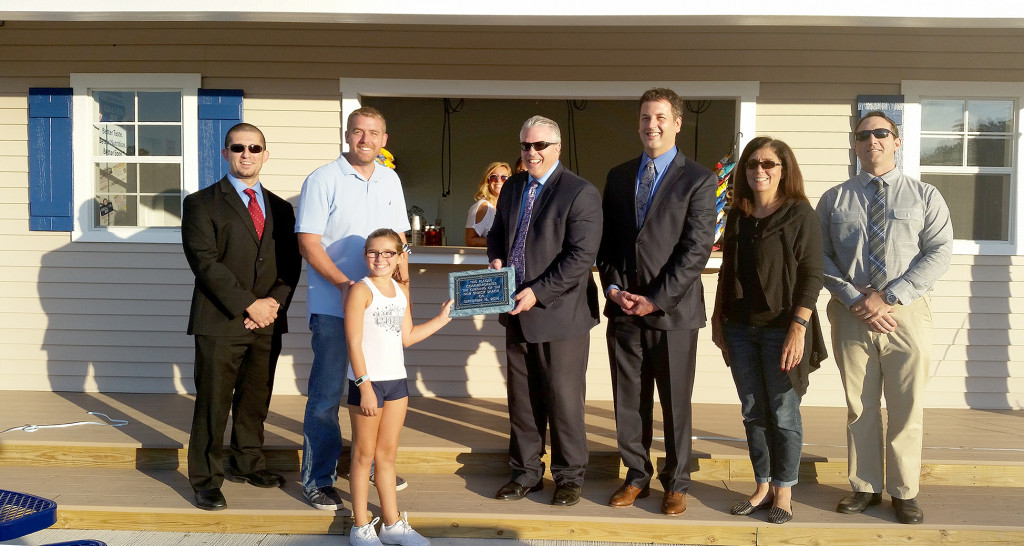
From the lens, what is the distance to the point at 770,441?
3.62 metres

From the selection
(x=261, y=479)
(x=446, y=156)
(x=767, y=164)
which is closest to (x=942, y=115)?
(x=767, y=164)

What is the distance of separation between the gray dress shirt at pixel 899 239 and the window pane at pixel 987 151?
2.30m

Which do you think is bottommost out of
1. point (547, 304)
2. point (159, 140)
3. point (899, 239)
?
point (547, 304)

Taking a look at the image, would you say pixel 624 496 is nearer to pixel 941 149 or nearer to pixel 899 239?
pixel 899 239

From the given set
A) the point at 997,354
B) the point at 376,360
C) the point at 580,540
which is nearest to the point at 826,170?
the point at 997,354

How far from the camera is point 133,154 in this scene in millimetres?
5652

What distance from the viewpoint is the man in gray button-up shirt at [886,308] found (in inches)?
140

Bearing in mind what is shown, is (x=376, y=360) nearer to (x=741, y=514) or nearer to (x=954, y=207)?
(x=741, y=514)

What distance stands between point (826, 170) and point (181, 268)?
4325mm

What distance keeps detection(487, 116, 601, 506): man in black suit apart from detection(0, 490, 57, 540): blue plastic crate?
1877 millimetres

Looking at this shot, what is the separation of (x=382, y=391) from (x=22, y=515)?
4.41ft

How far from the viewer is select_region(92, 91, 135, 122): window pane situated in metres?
5.64

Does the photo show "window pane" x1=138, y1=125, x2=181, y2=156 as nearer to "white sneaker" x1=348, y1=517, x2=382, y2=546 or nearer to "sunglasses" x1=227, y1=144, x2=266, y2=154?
"sunglasses" x1=227, y1=144, x2=266, y2=154

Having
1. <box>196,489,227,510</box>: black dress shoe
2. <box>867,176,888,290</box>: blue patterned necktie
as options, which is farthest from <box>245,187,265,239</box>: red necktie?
<box>867,176,888,290</box>: blue patterned necktie
